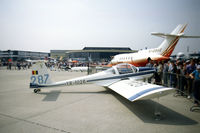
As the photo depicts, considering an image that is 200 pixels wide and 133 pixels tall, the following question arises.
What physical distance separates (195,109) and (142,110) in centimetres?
205

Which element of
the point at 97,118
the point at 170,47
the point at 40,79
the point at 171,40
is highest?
the point at 171,40

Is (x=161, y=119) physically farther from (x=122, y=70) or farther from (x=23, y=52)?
(x=23, y=52)

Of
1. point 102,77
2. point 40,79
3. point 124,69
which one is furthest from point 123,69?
point 40,79

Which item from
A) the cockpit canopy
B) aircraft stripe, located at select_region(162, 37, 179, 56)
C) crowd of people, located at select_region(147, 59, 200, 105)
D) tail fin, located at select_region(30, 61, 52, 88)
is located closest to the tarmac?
crowd of people, located at select_region(147, 59, 200, 105)

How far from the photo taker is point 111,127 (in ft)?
12.1

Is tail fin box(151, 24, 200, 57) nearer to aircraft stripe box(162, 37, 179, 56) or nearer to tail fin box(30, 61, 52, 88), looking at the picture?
aircraft stripe box(162, 37, 179, 56)

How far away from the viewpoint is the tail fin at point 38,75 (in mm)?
7211

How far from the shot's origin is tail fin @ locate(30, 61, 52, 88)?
7211mm

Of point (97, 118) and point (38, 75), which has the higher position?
point (38, 75)

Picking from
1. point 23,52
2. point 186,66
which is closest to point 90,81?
point 186,66

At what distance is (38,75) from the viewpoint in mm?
7223

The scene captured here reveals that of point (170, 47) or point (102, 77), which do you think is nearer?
point (102, 77)

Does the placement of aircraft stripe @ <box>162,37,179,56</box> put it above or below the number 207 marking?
above

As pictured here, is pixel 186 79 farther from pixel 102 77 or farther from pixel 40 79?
pixel 40 79
